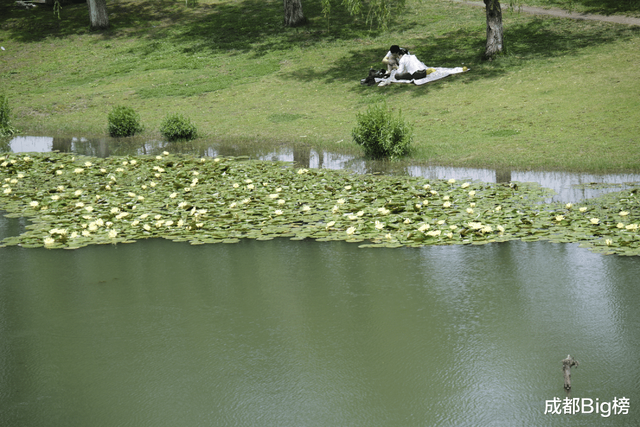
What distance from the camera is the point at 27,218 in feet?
27.3

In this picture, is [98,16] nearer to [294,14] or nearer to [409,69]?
[294,14]

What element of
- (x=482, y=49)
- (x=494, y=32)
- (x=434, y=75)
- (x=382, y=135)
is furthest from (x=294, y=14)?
(x=382, y=135)

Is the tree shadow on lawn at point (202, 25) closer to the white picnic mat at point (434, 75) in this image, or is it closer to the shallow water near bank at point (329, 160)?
the white picnic mat at point (434, 75)

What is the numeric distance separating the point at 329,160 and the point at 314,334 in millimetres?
6505

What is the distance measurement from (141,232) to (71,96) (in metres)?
13.2

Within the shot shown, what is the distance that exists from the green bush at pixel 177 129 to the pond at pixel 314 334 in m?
6.66

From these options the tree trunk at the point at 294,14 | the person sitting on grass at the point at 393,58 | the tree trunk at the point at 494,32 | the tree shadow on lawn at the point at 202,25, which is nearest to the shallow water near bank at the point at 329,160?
the person sitting on grass at the point at 393,58

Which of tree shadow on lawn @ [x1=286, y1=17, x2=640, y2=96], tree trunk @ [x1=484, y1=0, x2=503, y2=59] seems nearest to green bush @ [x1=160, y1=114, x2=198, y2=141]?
tree shadow on lawn @ [x1=286, y1=17, x2=640, y2=96]

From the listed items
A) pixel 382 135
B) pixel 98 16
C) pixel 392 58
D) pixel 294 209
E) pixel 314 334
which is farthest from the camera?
pixel 98 16

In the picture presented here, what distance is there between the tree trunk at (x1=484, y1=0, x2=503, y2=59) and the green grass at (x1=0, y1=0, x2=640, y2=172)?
0.36 metres

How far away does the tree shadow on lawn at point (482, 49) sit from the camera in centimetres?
1680

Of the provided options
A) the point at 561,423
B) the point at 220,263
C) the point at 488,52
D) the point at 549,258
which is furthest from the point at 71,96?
the point at 561,423

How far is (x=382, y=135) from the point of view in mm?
10656

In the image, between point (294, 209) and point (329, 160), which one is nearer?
point (294, 209)
